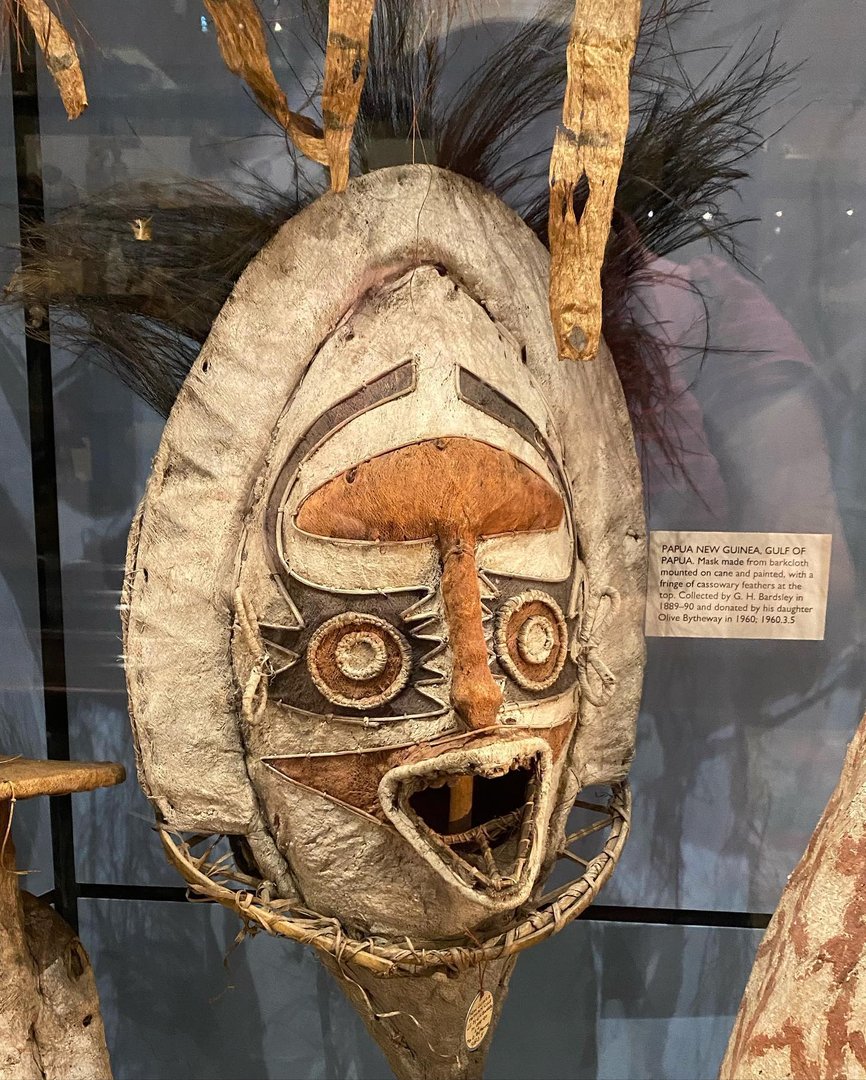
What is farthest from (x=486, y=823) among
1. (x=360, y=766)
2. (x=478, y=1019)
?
(x=478, y=1019)

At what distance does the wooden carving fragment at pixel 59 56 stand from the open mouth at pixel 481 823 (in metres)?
0.62

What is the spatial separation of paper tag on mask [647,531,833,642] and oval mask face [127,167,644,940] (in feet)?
0.76

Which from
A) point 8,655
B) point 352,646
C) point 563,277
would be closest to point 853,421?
point 563,277

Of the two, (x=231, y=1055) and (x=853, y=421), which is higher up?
(x=853, y=421)

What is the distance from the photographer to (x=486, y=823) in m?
0.92

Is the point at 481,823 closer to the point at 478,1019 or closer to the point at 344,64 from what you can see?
the point at 478,1019

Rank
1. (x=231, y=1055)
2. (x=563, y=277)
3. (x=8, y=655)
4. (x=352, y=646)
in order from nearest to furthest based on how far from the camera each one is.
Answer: (x=563, y=277)
(x=352, y=646)
(x=8, y=655)
(x=231, y=1055)

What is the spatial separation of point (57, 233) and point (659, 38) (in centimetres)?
69

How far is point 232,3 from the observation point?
0.85 meters

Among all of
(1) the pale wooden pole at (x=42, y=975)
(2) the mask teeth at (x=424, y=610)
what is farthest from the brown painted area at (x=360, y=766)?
(1) the pale wooden pole at (x=42, y=975)

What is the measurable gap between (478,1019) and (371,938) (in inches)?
6.9

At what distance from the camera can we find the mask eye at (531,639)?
0.90m

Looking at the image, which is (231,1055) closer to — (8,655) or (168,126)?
(8,655)

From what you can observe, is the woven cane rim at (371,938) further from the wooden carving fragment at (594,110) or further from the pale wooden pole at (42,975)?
the wooden carving fragment at (594,110)
